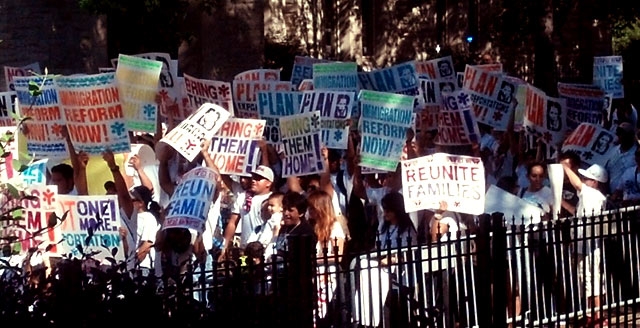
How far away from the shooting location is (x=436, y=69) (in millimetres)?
14695

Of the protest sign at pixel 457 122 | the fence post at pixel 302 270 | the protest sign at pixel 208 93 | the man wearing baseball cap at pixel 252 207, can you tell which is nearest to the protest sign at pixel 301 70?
the protest sign at pixel 457 122

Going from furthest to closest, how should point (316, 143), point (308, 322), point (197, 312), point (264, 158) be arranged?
1. point (264, 158)
2. point (316, 143)
3. point (308, 322)
4. point (197, 312)

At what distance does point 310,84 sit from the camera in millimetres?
14164

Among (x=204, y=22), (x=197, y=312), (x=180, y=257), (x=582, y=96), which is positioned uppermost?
(x=204, y=22)

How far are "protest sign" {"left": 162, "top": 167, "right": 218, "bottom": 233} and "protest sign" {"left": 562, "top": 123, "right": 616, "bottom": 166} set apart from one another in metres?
3.95

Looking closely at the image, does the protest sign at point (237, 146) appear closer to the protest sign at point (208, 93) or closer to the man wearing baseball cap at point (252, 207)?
the man wearing baseball cap at point (252, 207)

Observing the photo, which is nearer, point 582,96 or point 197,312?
point 197,312

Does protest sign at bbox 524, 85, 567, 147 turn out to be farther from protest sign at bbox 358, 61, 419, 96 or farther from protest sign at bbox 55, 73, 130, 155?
protest sign at bbox 55, 73, 130, 155

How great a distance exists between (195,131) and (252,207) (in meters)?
0.93

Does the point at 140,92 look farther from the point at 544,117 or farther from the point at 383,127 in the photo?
the point at 544,117

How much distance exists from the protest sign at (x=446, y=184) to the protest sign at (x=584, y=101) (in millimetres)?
4177

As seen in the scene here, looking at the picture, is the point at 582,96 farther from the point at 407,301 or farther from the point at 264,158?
the point at 407,301

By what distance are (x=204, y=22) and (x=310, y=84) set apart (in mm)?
8070

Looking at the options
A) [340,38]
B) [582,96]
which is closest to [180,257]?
[582,96]
